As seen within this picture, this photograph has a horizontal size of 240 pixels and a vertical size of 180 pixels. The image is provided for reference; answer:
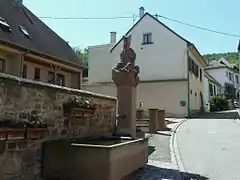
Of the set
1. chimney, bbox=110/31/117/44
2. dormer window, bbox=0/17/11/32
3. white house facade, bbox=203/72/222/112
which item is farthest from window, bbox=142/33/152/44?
dormer window, bbox=0/17/11/32

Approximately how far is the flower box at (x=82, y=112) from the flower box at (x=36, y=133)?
0.98 metres

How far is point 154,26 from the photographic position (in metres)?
28.6

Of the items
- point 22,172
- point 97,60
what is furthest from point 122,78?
point 97,60

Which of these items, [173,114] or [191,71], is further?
[191,71]

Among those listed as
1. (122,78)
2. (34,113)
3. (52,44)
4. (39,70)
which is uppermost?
(52,44)

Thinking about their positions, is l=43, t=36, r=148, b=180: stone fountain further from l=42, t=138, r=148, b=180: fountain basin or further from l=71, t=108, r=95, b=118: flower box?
l=71, t=108, r=95, b=118: flower box

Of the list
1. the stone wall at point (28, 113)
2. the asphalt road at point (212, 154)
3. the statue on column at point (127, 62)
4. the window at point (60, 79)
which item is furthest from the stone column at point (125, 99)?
the window at point (60, 79)

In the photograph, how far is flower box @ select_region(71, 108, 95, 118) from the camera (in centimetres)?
634

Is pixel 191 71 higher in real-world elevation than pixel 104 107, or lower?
higher

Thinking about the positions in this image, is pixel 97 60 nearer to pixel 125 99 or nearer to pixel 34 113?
pixel 125 99

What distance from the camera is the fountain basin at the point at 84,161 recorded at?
4941mm

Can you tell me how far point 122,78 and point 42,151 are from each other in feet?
12.6

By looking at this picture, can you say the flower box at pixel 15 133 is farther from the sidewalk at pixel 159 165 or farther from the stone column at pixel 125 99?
the stone column at pixel 125 99

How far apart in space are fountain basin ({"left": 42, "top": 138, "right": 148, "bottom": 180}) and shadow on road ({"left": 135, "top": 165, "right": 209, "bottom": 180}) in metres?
1.17
